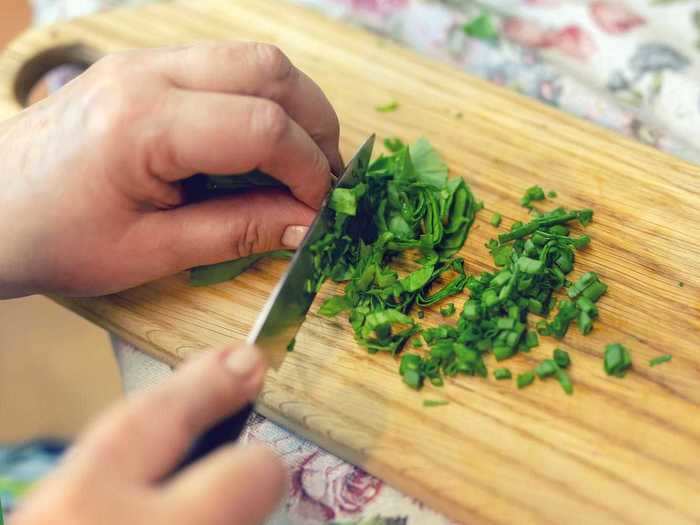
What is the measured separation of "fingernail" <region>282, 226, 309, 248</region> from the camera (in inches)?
58.7

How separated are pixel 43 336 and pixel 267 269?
44.9 inches

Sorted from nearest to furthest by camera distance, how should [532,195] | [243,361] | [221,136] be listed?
[243,361]
[221,136]
[532,195]

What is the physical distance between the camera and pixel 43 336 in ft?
7.63

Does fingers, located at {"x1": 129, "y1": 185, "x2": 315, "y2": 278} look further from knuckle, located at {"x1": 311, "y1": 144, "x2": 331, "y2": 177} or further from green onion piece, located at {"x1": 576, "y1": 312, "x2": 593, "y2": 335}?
green onion piece, located at {"x1": 576, "y1": 312, "x2": 593, "y2": 335}

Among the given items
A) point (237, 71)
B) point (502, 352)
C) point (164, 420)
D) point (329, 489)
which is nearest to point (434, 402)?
point (502, 352)

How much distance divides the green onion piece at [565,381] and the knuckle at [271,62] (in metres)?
0.79

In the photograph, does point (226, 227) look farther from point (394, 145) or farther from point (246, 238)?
point (394, 145)

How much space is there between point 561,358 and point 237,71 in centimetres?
83

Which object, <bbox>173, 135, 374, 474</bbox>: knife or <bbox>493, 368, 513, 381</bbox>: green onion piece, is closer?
<bbox>173, 135, 374, 474</bbox>: knife

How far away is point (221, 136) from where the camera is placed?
127 cm

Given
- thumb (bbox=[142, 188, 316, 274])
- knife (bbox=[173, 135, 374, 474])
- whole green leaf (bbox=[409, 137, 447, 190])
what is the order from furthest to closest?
whole green leaf (bbox=[409, 137, 447, 190]), thumb (bbox=[142, 188, 316, 274]), knife (bbox=[173, 135, 374, 474])

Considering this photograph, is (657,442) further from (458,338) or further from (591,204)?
(591,204)

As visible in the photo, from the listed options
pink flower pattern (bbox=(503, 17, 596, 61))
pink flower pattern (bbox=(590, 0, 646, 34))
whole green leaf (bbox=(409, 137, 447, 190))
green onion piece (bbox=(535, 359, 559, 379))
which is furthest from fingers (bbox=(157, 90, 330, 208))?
pink flower pattern (bbox=(590, 0, 646, 34))

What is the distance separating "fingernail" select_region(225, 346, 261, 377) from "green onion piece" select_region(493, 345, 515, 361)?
576 mm
